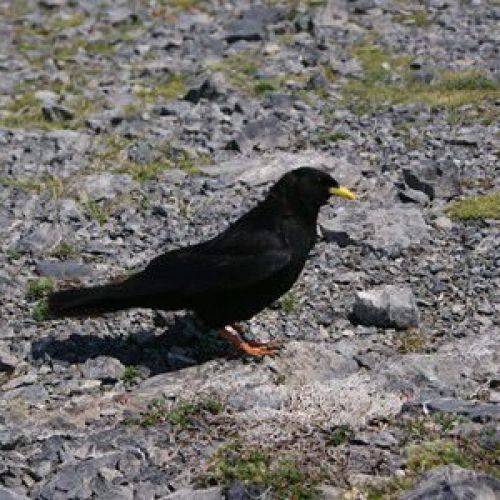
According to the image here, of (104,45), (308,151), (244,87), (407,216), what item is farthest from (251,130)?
(104,45)

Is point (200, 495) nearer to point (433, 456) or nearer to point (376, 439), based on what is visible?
point (376, 439)

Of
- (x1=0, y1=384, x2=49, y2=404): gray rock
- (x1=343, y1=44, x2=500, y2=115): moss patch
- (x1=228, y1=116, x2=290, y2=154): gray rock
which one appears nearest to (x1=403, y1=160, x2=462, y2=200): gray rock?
(x1=228, y1=116, x2=290, y2=154): gray rock

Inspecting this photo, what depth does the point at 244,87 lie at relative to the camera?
16922mm

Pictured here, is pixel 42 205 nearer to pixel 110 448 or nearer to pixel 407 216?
pixel 407 216

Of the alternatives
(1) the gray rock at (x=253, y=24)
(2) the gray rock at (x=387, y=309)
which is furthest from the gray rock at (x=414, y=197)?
(1) the gray rock at (x=253, y=24)

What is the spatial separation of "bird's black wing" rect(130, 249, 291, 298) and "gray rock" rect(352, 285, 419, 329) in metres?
0.86

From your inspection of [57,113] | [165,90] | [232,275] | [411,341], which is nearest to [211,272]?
[232,275]

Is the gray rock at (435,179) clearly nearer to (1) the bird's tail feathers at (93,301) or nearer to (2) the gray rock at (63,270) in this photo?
(2) the gray rock at (63,270)

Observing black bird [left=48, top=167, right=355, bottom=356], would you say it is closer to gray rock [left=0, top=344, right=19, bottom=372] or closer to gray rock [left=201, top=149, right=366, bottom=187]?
gray rock [left=0, top=344, right=19, bottom=372]

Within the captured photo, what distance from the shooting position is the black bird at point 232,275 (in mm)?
9742

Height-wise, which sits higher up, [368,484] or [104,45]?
[368,484]

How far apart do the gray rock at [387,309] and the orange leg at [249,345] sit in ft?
2.59

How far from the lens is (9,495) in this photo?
25.6 ft

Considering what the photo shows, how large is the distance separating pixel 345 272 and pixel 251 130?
Answer: 4.05 meters
